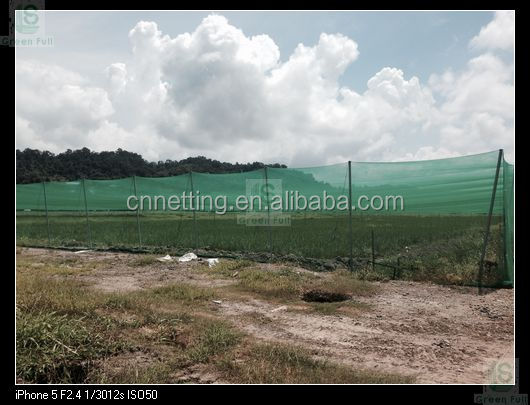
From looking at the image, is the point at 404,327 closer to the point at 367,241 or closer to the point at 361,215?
the point at 361,215

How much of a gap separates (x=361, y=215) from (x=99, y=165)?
45477 mm

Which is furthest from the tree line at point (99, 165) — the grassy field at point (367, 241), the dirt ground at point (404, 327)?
the dirt ground at point (404, 327)

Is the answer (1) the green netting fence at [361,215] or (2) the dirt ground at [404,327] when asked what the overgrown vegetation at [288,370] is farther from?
(1) the green netting fence at [361,215]

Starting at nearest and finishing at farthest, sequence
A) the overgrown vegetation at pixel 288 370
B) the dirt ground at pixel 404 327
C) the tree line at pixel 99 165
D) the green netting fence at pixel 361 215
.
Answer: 1. the overgrown vegetation at pixel 288 370
2. the dirt ground at pixel 404 327
3. the green netting fence at pixel 361 215
4. the tree line at pixel 99 165

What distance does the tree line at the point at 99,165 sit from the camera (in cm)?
4172

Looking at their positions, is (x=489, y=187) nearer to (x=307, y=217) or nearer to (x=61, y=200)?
(x=307, y=217)

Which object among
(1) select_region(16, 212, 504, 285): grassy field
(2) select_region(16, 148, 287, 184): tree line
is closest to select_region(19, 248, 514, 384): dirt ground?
(1) select_region(16, 212, 504, 285): grassy field

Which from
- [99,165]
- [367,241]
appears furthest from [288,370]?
[99,165]

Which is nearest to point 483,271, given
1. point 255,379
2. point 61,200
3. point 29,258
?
point 255,379

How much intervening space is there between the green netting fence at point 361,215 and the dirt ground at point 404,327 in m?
0.65

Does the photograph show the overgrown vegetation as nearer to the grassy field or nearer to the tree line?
the grassy field

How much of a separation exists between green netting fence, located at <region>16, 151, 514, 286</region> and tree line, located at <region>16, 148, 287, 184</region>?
29495 mm

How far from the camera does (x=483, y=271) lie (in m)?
5.81

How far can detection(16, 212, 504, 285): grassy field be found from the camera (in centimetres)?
607
